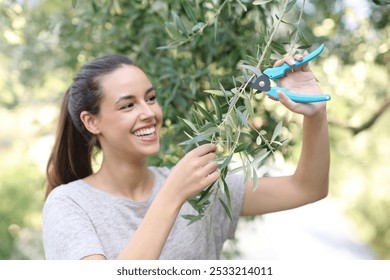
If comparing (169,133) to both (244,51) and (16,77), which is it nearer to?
(244,51)

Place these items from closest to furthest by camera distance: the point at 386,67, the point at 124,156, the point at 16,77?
1. the point at 124,156
2. the point at 386,67
3. the point at 16,77

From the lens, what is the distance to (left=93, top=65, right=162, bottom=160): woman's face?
6.38 ft

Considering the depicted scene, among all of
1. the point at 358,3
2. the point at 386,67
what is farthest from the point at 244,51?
the point at 386,67

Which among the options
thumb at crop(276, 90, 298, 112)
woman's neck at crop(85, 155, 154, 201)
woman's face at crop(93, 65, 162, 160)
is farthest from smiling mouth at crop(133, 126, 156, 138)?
thumb at crop(276, 90, 298, 112)

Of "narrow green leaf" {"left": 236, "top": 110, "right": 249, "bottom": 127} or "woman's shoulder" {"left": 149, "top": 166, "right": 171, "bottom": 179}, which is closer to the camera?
"narrow green leaf" {"left": 236, "top": 110, "right": 249, "bottom": 127}

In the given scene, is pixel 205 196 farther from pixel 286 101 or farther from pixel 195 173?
pixel 286 101

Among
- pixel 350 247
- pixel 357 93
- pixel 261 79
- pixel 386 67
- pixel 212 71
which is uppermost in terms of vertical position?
pixel 261 79

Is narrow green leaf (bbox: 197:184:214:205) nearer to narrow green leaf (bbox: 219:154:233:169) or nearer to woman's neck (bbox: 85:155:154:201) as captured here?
narrow green leaf (bbox: 219:154:233:169)

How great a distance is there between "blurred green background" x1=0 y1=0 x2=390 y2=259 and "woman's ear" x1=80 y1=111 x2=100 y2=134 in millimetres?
363

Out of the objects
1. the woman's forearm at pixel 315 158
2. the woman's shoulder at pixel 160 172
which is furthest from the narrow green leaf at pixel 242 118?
the woman's shoulder at pixel 160 172

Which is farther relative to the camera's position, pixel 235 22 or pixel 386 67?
pixel 386 67

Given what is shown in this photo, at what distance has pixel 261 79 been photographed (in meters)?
1.56

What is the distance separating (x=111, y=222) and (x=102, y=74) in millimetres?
455

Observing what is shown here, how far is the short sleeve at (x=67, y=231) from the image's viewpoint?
5.77ft
